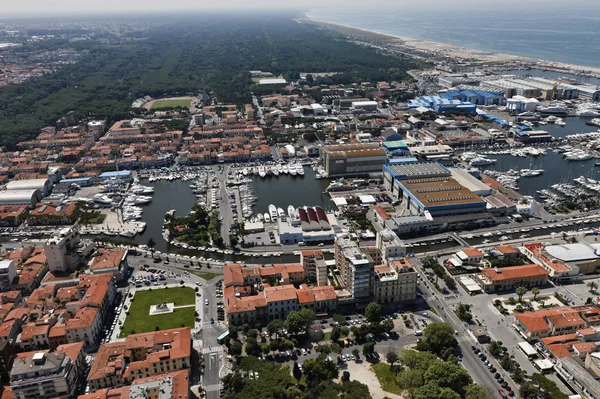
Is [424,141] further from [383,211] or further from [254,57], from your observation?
[254,57]

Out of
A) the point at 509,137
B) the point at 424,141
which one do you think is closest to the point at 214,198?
the point at 424,141

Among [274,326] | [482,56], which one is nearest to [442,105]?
[274,326]

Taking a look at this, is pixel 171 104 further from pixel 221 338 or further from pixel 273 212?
pixel 221 338

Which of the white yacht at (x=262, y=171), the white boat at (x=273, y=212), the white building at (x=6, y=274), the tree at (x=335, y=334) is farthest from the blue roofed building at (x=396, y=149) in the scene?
the white building at (x=6, y=274)

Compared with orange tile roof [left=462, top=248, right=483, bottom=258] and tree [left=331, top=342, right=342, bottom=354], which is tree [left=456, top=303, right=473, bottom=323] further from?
tree [left=331, top=342, right=342, bottom=354]

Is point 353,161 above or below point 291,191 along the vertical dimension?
above
